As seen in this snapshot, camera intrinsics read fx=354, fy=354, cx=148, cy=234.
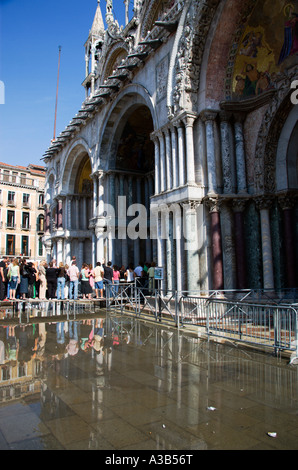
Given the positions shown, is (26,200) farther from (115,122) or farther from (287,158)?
(287,158)

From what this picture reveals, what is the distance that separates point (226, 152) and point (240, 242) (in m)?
2.97

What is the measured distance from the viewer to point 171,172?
12.4 meters

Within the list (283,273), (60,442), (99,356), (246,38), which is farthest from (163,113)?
(60,442)

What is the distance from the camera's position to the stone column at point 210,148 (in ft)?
36.9

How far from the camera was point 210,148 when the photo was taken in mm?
11352

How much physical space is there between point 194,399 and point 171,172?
9262 millimetres

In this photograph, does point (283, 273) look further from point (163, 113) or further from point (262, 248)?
point (163, 113)

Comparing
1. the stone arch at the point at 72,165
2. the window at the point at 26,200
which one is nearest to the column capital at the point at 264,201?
the stone arch at the point at 72,165

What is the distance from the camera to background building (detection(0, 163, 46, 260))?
146ft

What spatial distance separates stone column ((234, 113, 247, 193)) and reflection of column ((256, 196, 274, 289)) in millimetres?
736

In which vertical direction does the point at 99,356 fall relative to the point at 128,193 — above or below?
below

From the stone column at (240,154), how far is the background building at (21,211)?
37.8 m

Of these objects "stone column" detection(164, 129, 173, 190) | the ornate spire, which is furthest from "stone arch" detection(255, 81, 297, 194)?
the ornate spire

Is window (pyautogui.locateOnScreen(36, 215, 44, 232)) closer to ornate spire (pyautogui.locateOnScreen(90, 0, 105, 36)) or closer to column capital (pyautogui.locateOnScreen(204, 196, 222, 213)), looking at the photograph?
ornate spire (pyautogui.locateOnScreen(90, 0, 105, 36))
